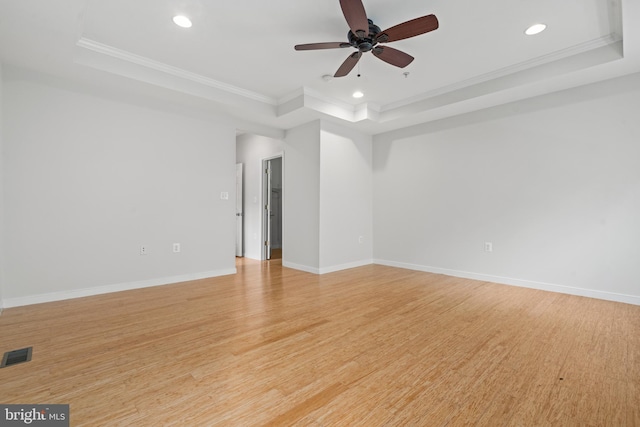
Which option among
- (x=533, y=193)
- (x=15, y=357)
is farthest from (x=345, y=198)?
(x=15, y=357)

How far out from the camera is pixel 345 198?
5.20 metres

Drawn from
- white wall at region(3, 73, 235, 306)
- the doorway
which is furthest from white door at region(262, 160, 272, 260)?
white wall at region(3, 73, 235, 306)

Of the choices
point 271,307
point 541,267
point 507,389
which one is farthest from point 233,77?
point 541,267

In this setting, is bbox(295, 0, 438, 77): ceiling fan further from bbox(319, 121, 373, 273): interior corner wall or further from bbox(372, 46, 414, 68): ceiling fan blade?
bbox(319, 121, 373, 273): interior corner wall

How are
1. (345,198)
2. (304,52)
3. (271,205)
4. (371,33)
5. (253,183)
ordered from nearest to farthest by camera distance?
(371,33) < (304,52) < (345,198) < (253,183) < (271,205)

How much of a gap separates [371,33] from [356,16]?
0.38 meters

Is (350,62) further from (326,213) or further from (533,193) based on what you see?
(533,193)

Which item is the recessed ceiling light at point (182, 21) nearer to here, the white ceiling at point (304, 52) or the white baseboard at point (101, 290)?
the white ceiling at point (304, 52)

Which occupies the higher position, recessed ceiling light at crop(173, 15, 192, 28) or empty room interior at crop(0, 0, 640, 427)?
recessed ceiling light at crop(173, 15, 192, 28)

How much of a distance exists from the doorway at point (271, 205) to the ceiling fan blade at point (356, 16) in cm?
364

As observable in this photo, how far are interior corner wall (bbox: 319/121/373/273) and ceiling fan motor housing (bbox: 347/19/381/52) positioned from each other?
7.16ft

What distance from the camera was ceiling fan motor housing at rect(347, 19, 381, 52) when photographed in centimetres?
252

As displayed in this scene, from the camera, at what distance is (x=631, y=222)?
319cm

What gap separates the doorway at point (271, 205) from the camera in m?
6.02
